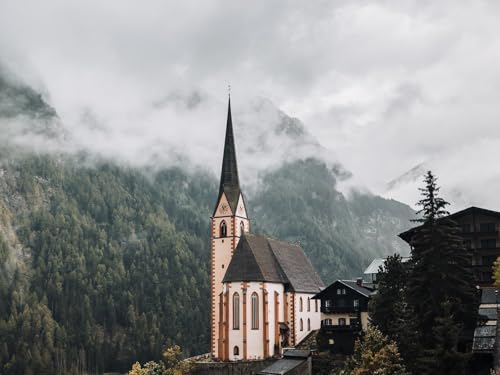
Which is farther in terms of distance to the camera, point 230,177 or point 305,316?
point 230,177

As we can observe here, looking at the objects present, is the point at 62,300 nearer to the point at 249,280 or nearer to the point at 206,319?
the point at 206,319

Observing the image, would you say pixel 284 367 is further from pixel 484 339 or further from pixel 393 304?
pixel 484 339

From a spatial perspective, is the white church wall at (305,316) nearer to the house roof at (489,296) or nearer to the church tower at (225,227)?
the church tower at (225,227)

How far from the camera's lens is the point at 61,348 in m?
160

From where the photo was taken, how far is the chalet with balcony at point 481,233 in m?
66.8

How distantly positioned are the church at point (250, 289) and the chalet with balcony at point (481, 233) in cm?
2287

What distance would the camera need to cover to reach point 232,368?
78875mm

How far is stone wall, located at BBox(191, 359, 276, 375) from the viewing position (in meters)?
78.3

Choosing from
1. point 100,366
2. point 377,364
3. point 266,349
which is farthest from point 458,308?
point 100,366

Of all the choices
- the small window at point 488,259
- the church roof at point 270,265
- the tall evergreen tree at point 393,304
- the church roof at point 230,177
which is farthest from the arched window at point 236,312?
the small window at point 488,259

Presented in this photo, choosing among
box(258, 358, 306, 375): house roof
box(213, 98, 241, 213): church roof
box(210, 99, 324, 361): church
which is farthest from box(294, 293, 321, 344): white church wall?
box(258, 358, 306, 375): house roof

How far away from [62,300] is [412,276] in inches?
5933

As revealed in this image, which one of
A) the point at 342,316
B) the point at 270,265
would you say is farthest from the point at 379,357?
the point at 270,265

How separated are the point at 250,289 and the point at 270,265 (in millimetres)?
6347
